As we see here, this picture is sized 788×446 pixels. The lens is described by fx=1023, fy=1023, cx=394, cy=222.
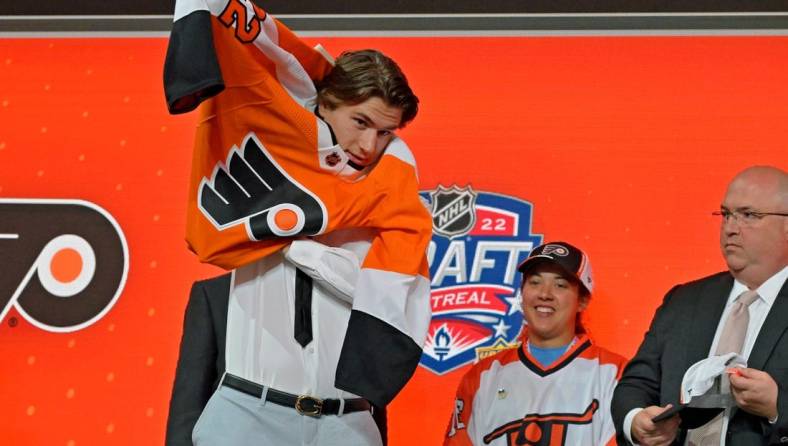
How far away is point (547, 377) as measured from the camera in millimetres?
2752

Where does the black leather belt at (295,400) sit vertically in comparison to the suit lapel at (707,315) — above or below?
below

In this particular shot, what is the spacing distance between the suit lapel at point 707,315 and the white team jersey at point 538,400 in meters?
0.53

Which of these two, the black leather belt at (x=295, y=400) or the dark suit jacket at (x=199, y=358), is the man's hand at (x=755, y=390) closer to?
the black leather belt at (x=295, y=400)

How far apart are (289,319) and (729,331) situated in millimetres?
924

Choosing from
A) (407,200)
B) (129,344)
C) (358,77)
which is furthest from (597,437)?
(129,344)

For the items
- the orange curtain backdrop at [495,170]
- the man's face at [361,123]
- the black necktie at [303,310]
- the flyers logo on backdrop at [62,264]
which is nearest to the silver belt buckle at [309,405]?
the black necktie at [303,310]

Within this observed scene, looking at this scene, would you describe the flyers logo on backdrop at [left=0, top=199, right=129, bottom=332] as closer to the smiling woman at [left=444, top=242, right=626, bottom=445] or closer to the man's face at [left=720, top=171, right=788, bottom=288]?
the smiling woman at [left=444, top=242, right=626, bottom=445]

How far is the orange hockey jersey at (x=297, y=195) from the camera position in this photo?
6.18 feet

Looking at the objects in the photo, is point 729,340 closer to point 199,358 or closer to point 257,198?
point 257,198

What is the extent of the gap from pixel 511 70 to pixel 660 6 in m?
0.48

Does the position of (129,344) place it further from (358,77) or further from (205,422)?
(358,77)

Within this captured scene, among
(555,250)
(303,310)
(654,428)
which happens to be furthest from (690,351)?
(303,310)

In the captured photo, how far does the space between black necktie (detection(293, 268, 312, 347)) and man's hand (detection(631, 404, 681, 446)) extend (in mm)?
699

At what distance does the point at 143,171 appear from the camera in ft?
10.7
